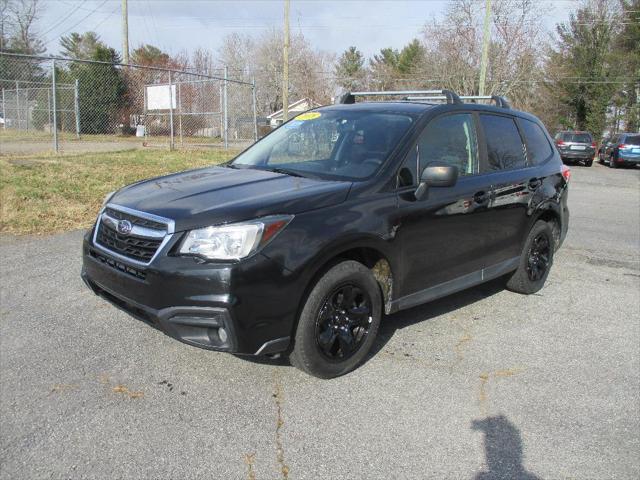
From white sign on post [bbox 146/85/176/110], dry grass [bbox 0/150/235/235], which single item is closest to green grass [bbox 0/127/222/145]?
white sign on post [bbox 146/85/176/110]

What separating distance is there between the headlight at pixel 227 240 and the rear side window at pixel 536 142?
3.35 meters

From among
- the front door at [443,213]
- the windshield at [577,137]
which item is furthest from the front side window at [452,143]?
the windshield at [577,137]

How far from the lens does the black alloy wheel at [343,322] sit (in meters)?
3.52

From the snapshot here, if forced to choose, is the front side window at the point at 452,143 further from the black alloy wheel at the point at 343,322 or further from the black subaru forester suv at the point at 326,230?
the black alloy wheel at the point at 343,322

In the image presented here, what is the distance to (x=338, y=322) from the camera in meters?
3.61

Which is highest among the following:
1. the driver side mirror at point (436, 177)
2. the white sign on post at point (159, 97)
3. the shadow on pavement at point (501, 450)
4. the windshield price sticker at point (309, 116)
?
the white sign on post at point (159, 97)

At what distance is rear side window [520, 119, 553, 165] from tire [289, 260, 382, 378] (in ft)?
8.68

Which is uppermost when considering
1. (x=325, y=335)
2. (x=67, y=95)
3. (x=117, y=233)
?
(x=67, y=95)

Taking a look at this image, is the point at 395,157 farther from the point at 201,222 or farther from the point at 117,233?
the point at 117,233

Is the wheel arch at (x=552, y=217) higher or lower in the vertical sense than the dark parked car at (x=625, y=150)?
lower

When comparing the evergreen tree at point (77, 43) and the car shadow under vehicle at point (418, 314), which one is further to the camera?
the evergreen tree at point (77, 43)

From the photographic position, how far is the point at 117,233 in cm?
354

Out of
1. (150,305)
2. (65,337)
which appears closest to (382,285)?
(150,305)

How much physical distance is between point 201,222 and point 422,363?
186 cm
